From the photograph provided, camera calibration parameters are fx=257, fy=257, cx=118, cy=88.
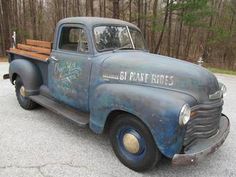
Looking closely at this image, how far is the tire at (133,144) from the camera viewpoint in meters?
3.25

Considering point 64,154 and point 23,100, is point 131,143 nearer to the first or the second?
point 64,154

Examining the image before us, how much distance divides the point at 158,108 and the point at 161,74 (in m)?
0.53

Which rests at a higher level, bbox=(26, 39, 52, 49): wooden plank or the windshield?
the windshield

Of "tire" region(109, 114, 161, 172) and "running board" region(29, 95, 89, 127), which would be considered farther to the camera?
"running board" region(29, 95, 89, 127)

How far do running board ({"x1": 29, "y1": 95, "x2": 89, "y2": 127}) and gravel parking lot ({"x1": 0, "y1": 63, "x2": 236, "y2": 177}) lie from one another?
39 cm

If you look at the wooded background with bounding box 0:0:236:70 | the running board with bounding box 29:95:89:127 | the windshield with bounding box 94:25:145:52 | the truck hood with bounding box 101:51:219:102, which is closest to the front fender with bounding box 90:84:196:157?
the truck hood with bounding box 101:51:219:102

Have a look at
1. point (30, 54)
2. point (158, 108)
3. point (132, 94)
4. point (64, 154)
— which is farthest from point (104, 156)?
point (30, 54)

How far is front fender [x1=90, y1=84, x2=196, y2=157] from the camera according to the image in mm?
2941

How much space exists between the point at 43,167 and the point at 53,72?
1.95 meters

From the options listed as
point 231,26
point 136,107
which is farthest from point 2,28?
point 136,107

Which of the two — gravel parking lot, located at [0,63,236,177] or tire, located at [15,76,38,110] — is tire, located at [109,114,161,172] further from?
tire, located at [15,76,38,110]

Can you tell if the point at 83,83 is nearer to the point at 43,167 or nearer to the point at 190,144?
the point at 43,167

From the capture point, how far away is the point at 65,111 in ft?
14.8

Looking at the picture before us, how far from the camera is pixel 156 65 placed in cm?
346
